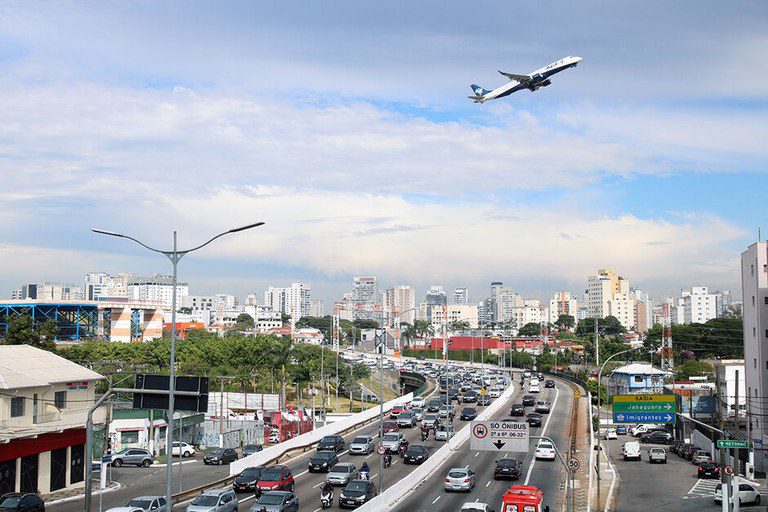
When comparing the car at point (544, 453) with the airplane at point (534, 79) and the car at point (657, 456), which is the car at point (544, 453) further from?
the airplane at point (534, 79)

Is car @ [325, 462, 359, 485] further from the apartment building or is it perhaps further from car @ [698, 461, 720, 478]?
car @ [698, 461, 720, 478]

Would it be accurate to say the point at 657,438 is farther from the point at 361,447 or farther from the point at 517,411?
the point at 361,447

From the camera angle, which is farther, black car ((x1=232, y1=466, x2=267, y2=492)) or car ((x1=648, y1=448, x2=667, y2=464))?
car ((x1=648, y1=448, x2=667, y2=464))

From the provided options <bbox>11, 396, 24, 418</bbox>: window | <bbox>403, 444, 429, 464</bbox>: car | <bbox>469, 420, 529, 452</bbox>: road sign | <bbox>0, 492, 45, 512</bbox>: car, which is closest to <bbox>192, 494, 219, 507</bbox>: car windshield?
<bbox>0, 492, 45, 512</bbox>: car

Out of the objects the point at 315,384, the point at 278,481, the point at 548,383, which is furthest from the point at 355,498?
the point at 315,384

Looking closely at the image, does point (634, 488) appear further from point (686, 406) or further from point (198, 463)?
point (686, 406)
